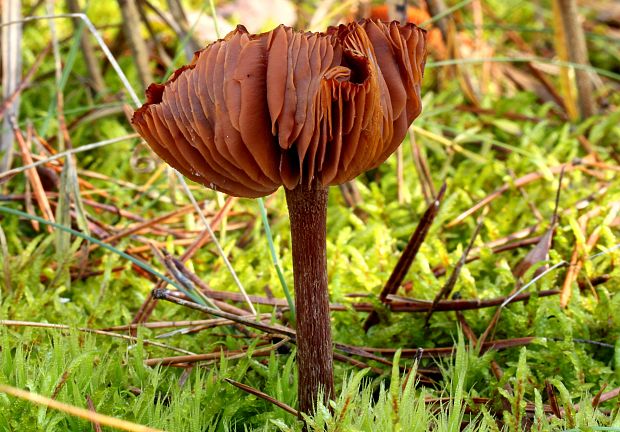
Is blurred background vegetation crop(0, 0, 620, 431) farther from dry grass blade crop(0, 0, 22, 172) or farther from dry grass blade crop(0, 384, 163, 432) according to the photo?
dry grass blade crop(0, 384, 163, 432)

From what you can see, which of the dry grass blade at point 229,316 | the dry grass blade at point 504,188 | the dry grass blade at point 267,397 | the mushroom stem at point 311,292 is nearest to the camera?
the mushroom stem at point 311,292

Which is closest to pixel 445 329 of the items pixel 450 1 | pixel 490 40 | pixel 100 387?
pixel 100 387

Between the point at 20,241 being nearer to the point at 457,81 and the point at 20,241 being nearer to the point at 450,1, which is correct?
the point at 457,81

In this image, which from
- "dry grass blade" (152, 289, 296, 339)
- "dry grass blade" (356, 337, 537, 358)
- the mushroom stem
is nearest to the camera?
the mushroom stem

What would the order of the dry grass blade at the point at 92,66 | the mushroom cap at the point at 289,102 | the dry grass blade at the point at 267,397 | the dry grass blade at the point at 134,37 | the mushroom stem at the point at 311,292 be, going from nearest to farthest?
the mushroom cap at the point at 289,102, the mushroom stem at the point at 311,292, the dry grass blade at the point at 267,397, the dry grass blade at the point at 134,37, the dry grass blade at the point at 92,66

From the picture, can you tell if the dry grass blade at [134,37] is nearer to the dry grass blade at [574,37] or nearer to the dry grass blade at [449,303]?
the dry grass blade at [449,303]

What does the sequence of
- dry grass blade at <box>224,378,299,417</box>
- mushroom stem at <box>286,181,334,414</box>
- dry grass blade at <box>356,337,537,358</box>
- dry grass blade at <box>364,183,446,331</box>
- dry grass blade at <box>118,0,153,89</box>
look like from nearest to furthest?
mushroom stem at <box>286,181,334,414</box> < dry grass blade at <box>224,378,299,417</box> < dry grass blade at <box>356,337,537,358</box> < dry grass blade at <box>364,183,446,331</box> < dry grass blade at <box>118,0,153,89</box>

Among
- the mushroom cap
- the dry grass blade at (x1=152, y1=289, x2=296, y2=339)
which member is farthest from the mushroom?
the dry grass blade at (x1=152, y1=289, x2=296, y2=339)

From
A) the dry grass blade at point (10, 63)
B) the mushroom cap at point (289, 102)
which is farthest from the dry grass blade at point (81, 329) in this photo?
the dry grass blade at point (10, 63)
